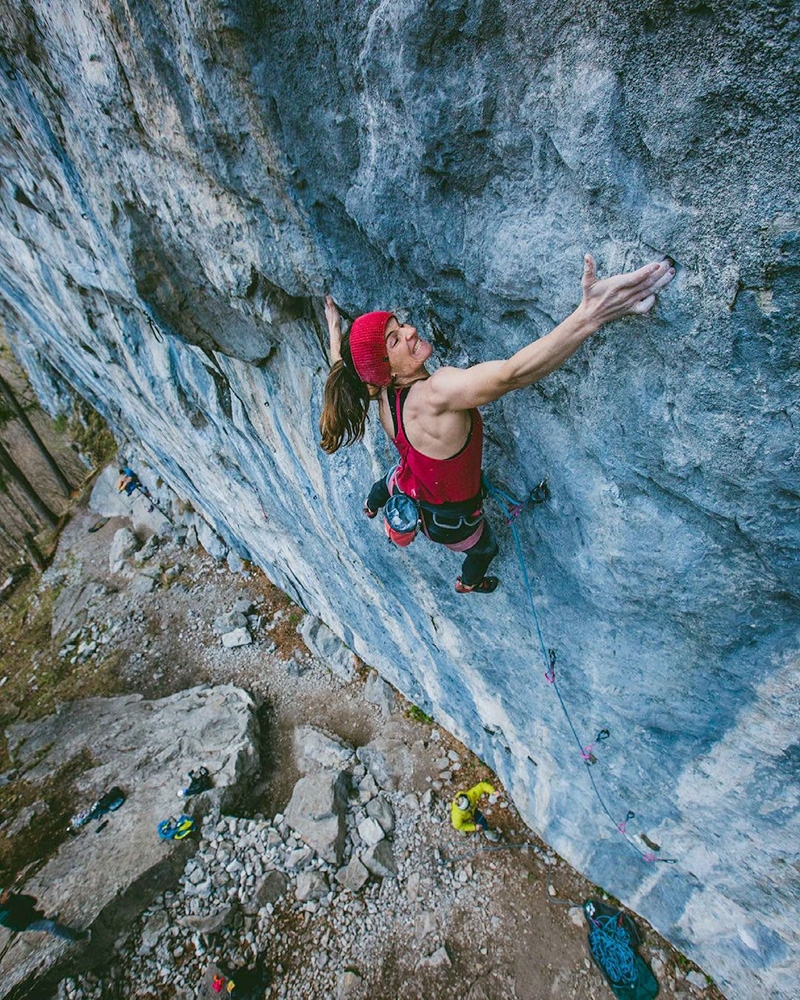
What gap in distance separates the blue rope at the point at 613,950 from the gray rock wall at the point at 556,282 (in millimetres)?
477

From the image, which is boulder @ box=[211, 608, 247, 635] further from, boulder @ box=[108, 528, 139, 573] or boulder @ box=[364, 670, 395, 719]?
boulder @ box=[108, 528, 139, 573]

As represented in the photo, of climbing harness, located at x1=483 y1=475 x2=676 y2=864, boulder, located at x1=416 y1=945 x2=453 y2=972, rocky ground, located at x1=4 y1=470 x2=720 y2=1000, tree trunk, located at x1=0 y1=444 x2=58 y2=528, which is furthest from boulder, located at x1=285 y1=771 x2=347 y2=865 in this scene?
tree trunk, located at x1=0 y1=444 x2=58 y2=528

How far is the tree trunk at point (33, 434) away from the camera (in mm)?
15516

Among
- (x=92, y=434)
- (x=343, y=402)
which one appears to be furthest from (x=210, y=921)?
(x=92, y=434)

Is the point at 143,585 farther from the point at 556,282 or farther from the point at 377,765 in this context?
the point at 556,282

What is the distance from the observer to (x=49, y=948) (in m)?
6.04

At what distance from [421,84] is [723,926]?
673 cm

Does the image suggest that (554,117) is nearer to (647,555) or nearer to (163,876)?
(647,555)

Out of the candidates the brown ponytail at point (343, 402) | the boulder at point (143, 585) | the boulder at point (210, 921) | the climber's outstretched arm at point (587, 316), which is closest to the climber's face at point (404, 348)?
the brown ponytail at point (343, 402)

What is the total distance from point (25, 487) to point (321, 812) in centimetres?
1407

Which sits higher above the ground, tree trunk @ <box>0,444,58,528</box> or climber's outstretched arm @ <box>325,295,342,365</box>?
climber's outstretched arm @ <box>325,295,342,365</box>

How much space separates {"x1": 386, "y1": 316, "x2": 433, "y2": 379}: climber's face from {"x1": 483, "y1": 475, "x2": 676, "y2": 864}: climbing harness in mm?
1130

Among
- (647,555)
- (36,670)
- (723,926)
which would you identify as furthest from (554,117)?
(36,670)

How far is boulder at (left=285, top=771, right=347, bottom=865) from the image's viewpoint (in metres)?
6.91
